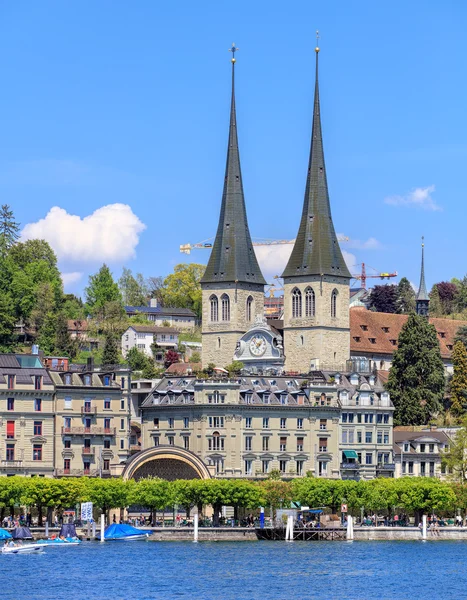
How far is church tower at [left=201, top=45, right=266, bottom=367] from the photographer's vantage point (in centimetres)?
18138

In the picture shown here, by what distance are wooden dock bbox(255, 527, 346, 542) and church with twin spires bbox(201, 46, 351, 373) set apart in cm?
4168

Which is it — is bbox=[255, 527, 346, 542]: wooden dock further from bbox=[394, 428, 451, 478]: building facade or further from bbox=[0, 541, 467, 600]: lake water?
bbox=[394, 428, 451, 478]: building facade

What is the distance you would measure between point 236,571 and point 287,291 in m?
71.9

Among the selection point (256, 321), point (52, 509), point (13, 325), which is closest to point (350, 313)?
point (256, 321)

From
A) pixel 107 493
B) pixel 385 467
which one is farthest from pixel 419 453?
pixel 107 493

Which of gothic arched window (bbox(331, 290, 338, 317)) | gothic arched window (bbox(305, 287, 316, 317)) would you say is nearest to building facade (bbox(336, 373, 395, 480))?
gothic arched window (bbox(305, 287, 316, 317))

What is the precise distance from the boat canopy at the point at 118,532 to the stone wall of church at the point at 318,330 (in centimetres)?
4810

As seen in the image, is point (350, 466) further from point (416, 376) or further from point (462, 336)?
point (462, 336)

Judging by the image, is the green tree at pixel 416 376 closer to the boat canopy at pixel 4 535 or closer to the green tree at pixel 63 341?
the green tree at pixel 63 341

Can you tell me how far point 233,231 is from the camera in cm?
18162

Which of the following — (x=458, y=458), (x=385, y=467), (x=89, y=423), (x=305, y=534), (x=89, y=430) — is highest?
(x=89, y=423)

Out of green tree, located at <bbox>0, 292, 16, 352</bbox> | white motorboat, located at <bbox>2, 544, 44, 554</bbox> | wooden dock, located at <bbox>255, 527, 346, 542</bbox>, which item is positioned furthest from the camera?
green tree, located at <bbox>0, 292, 16, 352</bbox>

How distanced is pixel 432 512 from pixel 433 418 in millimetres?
32037

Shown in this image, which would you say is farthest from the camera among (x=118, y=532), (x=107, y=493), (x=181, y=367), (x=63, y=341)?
(x=63, y=341)
